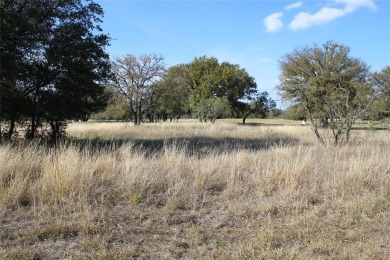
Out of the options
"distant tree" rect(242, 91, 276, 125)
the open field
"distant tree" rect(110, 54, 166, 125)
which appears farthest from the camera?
"distant tree" rect(242, 91, 276, 125)

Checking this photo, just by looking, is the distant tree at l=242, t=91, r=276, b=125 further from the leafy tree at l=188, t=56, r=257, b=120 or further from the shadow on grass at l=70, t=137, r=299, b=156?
the shadow on grass at l=70, t=137, r=299, b=156

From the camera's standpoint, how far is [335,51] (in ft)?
131

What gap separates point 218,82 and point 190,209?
49364 mm

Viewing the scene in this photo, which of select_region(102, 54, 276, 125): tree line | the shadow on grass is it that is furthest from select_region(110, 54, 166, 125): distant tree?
the shadow on grass

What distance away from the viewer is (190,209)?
5.16m

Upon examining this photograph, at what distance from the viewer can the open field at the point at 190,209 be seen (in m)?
3.69

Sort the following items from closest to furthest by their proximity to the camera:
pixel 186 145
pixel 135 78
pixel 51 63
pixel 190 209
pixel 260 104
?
pixel 190 209 < pixel 186 145 < pixel 51 63 < pixel 135 78 < pixel 260 104

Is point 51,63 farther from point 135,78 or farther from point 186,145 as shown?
point 135,78

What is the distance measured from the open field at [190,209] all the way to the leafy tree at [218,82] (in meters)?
43.5

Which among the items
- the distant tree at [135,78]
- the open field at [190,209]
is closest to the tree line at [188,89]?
the distant tree at [135,78]

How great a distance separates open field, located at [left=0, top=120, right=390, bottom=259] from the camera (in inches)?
145

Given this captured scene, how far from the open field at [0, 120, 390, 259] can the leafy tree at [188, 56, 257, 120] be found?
1712 inches

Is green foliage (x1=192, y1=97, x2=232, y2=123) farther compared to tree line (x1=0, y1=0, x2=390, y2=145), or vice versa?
green foliage (x1=192, y1=97, x2=232, y2=123)

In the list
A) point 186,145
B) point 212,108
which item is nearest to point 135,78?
point 212,108
